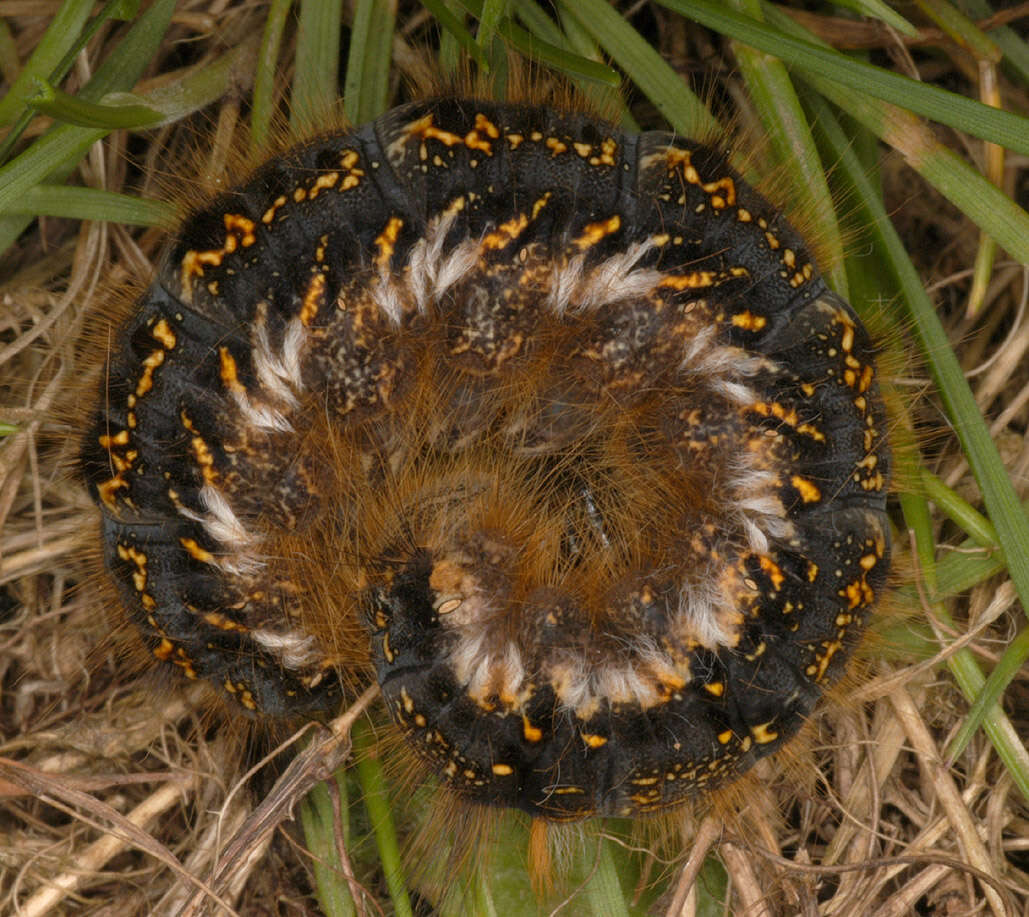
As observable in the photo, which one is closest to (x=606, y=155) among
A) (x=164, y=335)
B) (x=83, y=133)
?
(x=164, y=335)

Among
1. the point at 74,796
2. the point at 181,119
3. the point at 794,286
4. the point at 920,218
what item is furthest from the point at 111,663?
the point at 920,218

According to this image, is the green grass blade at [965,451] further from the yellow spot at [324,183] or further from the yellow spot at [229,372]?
the yellow spot at [229,372]

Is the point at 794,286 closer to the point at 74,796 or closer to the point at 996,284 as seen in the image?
the point at 996,284

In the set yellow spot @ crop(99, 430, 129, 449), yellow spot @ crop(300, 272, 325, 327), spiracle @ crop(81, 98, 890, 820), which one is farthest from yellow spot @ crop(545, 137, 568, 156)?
yellow spot @ crop(99, 430, 129, 449)

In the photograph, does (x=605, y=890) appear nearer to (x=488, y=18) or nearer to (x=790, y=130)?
(x=790, y=130)

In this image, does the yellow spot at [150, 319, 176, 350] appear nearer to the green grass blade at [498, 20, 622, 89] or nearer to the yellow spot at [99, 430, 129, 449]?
the yellow spot at [99, 430, 129, 449]

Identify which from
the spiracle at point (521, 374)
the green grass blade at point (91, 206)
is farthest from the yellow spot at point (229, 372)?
the green grass blade at point (91, 206)
